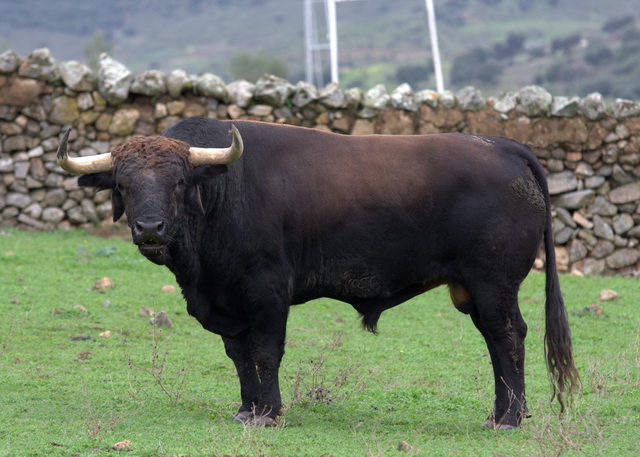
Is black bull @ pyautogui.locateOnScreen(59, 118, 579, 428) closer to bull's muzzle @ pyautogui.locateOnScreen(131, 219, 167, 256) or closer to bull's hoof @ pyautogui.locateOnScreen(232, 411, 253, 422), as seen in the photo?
bull's hoof @ pyautogui.locateOnScreen(232, 411, 253, 422)

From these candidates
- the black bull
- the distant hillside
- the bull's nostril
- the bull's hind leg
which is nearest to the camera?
the bull's nostril

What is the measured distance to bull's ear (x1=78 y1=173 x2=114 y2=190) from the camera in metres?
5.79

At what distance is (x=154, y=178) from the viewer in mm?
5523

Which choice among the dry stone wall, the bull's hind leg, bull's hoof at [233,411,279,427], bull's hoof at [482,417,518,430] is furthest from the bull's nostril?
the dry stone wall

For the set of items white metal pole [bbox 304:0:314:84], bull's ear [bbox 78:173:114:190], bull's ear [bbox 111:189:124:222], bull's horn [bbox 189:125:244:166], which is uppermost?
bull's horn [bbox 189:125:244:166]

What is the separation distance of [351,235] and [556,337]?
4.91 feet

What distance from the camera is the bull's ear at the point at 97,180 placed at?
5.79m

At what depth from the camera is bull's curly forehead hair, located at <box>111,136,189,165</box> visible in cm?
561

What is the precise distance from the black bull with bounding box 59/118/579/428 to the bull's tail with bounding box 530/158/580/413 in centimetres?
1

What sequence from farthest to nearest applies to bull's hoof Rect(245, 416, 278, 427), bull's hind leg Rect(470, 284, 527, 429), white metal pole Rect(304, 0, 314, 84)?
white metal pole Rect(304, 0, 314, 84) < bull's hind leg Rect(470, 284, 527, 429) < bull's hoof Rect(245, 416, 278, 427)

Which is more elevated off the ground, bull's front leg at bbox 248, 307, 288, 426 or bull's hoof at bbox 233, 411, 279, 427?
bull's front leg at bbox 248, 307, 288, 426

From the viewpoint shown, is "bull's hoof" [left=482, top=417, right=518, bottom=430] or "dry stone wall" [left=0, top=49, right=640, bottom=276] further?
"dry stone wall" [left=0, top=49, right=640, bottom=276]

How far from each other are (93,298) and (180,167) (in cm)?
415

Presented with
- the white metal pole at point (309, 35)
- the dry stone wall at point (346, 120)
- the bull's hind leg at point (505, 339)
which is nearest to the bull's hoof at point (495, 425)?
the bull's hind leg at point (505, 339)
